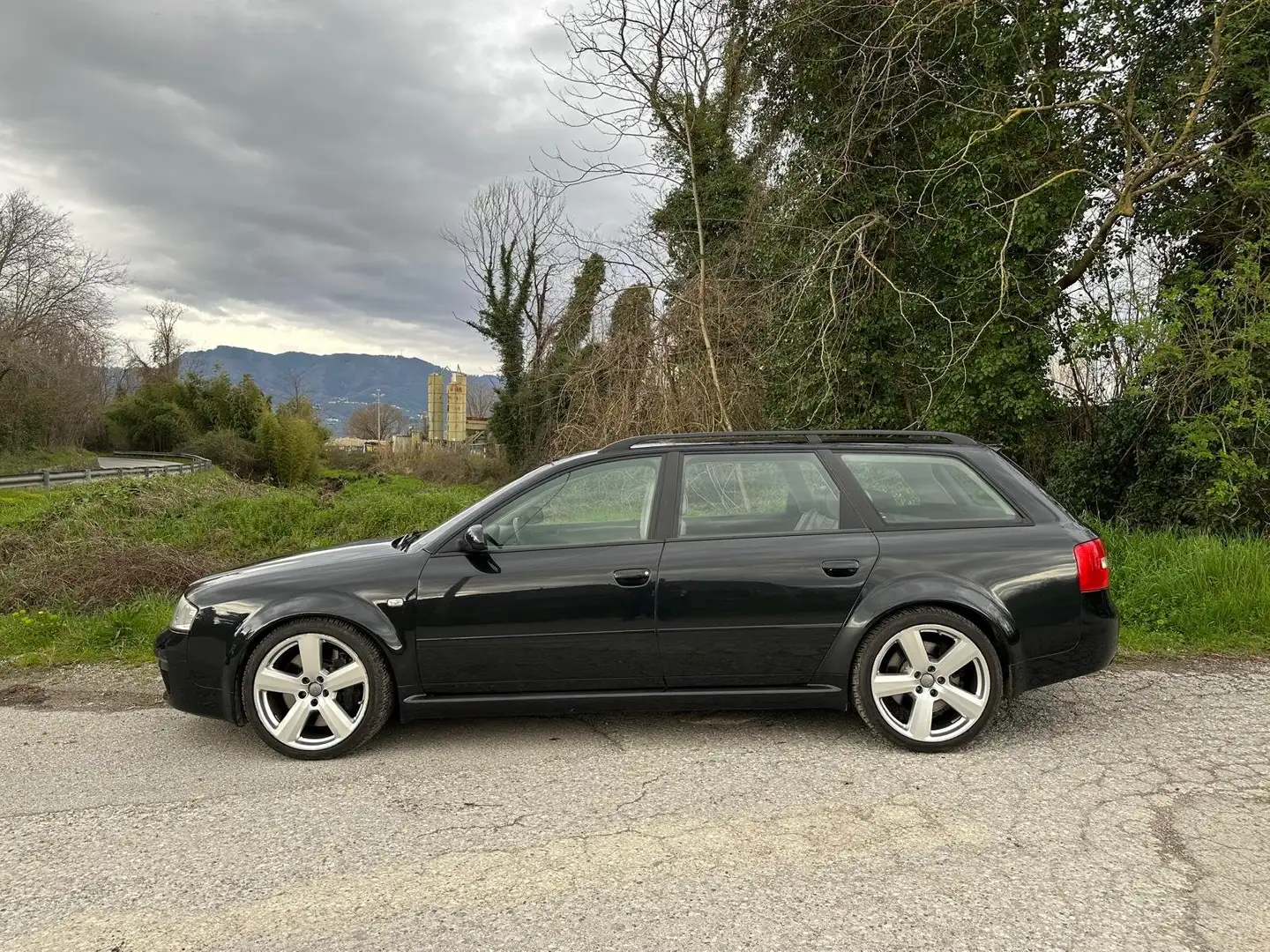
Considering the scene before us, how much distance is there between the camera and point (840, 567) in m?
3.86

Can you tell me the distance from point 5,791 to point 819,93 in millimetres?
11634

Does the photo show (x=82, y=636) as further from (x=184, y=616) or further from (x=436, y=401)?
(x=436, y=401)

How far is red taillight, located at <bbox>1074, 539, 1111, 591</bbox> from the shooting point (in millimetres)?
3859

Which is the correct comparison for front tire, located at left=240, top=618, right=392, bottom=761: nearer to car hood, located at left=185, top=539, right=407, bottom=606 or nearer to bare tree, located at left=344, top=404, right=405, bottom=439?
car hood, located at left=185, top=539, right=407, bottom=606

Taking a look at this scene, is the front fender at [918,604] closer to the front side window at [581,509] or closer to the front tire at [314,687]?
the front side window at [581,509]

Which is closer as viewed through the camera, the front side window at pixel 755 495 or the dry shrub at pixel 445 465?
the front side window at pixel 755 495

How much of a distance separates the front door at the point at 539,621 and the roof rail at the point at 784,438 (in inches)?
24.9

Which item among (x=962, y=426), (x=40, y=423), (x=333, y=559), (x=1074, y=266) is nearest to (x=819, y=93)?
(x=1074, y=266)

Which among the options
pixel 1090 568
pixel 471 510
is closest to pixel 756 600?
pixel 471 510

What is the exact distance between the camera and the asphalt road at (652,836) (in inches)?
96.4

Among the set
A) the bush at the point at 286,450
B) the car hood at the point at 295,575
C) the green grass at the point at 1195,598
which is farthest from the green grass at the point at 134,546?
the bush at the point at 286,450

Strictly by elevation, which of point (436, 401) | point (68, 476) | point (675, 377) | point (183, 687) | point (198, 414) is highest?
point (436, 401)

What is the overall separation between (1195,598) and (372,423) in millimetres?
108430

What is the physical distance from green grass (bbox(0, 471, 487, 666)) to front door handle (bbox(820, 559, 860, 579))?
4966 millimetres
